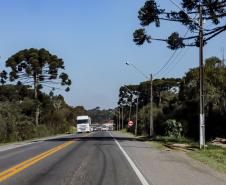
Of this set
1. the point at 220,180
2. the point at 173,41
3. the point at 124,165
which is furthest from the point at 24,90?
the point at 220,180

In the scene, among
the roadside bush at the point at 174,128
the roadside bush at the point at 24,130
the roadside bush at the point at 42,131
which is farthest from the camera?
the roadside bush at the point at 42,131

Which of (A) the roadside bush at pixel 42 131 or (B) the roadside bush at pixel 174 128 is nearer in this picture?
(B) the roadside bush at pixel 174 128

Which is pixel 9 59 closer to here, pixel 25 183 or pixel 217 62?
pixel 217 62

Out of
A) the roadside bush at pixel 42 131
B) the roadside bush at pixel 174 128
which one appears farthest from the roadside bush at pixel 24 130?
the roadside bush at pixel 174 128

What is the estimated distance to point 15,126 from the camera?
182ft

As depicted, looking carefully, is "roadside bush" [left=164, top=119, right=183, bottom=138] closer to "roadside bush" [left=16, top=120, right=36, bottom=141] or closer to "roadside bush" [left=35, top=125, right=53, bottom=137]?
"roadside bush" [left=16, top=120, right=36, bottom=141]

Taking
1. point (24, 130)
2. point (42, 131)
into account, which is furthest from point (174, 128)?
point (42, 131)

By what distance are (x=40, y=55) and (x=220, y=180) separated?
53.1 metres

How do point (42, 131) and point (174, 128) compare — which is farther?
point (42, 131)

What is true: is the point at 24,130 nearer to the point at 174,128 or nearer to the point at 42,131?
the point at 42,131

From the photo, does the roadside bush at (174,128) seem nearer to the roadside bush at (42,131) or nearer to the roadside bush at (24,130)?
the roadside bush at (24,130)

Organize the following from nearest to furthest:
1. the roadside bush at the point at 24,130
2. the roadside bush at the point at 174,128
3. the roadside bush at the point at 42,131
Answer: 1. the roadside bush at the point at 174,128
2. the roadside bush at the point at 24,130
3. the roadside bush at the point at 42,131

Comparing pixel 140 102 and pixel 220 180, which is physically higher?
pixel 140 102

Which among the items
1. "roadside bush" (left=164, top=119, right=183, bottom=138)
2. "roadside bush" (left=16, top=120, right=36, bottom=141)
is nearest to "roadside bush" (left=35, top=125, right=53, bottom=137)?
"roadside bush" (left=16, top=120, right=36, bottom=141)
